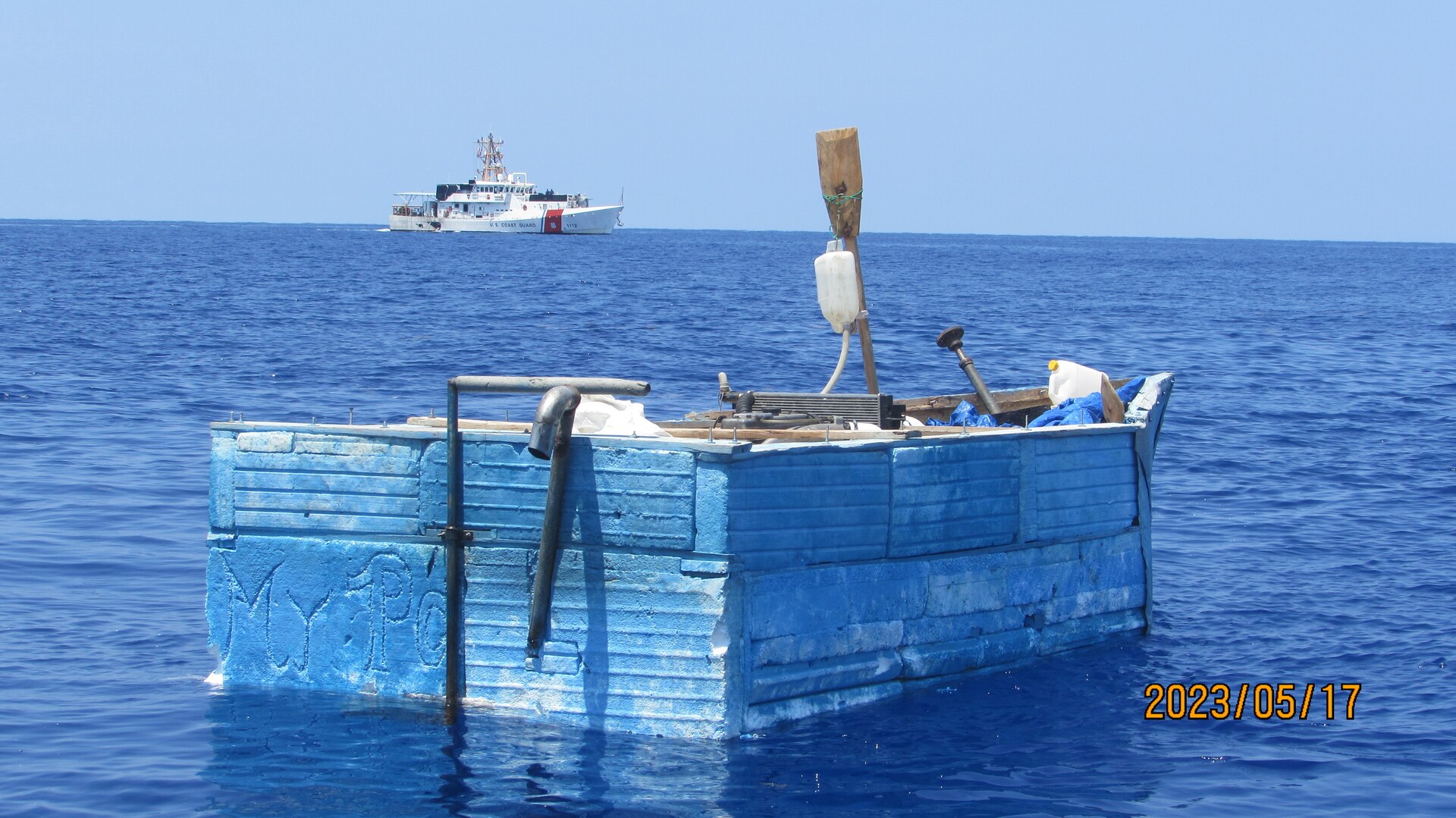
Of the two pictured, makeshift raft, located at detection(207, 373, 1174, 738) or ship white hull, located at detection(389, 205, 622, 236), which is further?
ship white hull, located at detection(389, 205, 622, 236)

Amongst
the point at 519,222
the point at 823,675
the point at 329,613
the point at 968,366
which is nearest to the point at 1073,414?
the point at 968,366

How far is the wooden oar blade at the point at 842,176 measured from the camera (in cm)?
954

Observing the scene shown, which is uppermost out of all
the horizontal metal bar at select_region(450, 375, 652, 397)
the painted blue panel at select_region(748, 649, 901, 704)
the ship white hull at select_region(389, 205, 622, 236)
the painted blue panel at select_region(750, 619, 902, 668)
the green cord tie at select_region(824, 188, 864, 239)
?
the ship white hull at select_region(389, 205, 622, 236)

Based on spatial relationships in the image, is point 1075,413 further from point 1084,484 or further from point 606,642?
point 606,642

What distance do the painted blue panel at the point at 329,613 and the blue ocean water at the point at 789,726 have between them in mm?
165

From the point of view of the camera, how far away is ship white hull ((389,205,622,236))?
129m

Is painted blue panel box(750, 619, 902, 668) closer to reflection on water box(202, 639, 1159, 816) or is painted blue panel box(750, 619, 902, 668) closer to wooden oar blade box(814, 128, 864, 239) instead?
reflection on water box(202, 639, 1159, 816)

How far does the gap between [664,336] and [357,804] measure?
27.1 m

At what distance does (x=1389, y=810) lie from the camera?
6.88 meters

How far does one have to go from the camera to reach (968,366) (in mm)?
10141

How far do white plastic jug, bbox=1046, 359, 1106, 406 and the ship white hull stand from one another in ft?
394

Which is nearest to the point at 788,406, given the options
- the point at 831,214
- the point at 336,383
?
the point at 831,214
